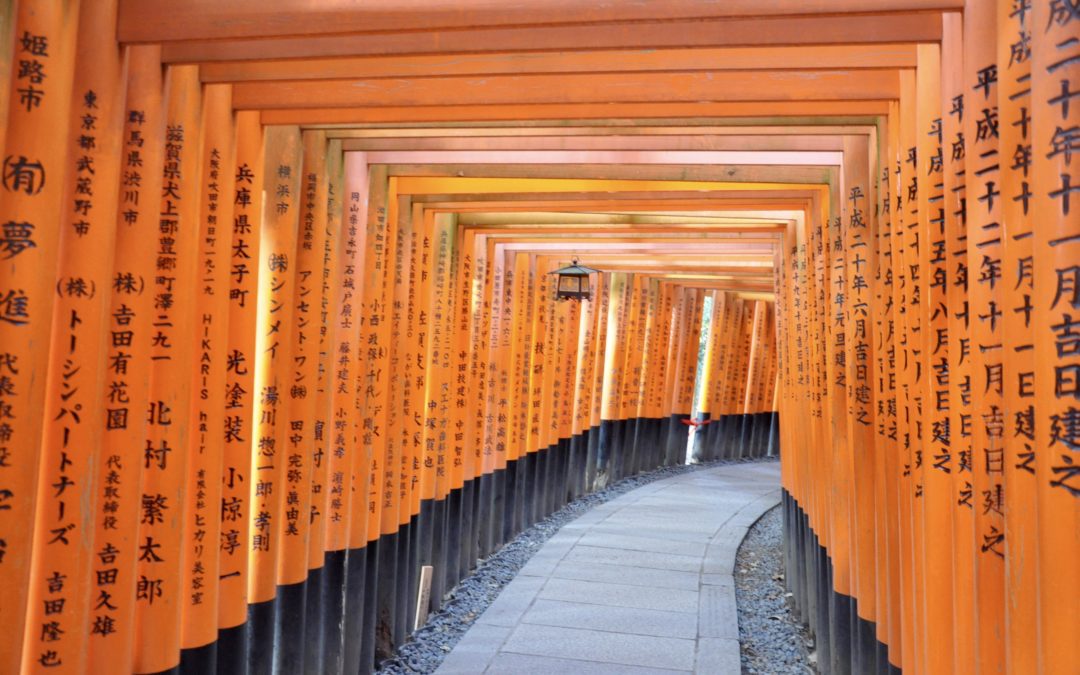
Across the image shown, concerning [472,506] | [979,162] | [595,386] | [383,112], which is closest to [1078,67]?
[979,162]

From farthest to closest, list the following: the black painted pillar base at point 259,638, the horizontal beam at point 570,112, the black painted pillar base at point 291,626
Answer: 1. the black painted pillar base at point 291,626
2. the black painted pillar base at point 259,638
3. the horizontal beam at point 570,112

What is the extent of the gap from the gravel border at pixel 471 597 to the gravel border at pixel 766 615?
7.44ft

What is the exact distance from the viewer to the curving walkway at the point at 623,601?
20.3 ft

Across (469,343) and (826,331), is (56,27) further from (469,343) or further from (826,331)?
(469,343)

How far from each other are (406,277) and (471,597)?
325 cm

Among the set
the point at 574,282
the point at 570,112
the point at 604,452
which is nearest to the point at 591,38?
the point at 570,112

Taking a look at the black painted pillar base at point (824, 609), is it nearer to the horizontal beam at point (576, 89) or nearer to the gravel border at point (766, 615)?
the gravel border at point (766, 615)

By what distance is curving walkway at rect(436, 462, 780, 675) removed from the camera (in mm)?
6191

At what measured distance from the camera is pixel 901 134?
3686 millimetres

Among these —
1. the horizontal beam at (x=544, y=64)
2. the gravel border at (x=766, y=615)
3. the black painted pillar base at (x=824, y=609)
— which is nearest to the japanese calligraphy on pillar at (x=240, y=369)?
the horizontal beam at (x=544, y=64)

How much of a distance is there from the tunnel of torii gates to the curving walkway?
2.59 ft

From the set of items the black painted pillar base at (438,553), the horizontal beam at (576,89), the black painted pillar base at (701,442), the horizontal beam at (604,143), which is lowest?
the black painted pillar base at (438,553)

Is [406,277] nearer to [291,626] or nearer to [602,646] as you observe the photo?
[291,626]

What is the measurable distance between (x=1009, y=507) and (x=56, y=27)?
10.0 feet
